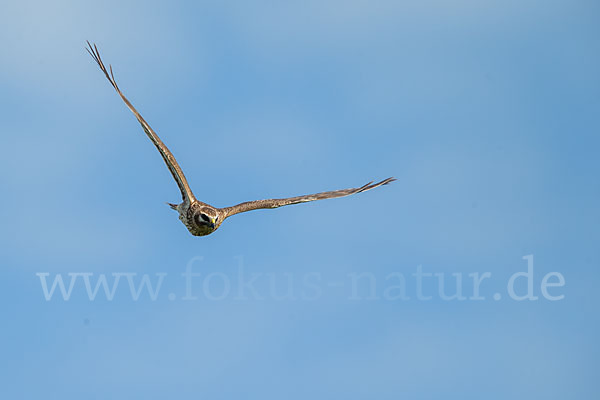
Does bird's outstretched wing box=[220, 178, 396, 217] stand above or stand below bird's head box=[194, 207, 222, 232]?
above

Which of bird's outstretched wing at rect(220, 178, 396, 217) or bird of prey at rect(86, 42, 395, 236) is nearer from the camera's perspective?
bird of prey at rect(86, 42, 395, 236)

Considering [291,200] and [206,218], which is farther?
[291,200]

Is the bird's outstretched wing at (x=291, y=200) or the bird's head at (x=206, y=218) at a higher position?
the bird's outstretched wing at (x=291, y=200)

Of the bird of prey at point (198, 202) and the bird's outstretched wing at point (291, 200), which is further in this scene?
the bird's outstretched wing at point (291, 200)

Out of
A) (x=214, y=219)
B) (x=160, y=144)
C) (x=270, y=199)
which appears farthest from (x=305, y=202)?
(x=160, y=144)

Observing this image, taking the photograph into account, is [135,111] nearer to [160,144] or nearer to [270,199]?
[160,144]
